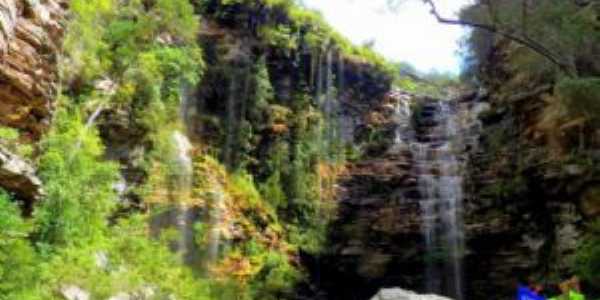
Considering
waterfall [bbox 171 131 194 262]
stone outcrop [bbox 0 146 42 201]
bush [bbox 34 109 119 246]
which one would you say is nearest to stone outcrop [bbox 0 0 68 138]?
bush [bbox 34 109 119 246]

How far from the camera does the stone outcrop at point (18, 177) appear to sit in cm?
1026

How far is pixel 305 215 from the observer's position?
63.3ft

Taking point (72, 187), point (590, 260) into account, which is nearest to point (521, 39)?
point (590, 260)

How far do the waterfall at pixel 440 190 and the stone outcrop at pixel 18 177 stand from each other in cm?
1004

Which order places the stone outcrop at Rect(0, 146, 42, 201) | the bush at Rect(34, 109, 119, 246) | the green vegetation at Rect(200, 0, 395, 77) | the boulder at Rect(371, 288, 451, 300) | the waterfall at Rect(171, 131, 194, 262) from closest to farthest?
1. the boulder at Rect(371, 288, 451, 300)
2. the stone outcrop at Rect(0, 146, 42, 201)
3. the bush at Rect(34, 109, 119, 246)
4. the waterfall at Rect(171, 131, 194, 262)
5. the green vegetation at Rect(200, 0, 395, 77)

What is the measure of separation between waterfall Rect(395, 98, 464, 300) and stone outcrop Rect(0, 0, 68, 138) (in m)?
9.69

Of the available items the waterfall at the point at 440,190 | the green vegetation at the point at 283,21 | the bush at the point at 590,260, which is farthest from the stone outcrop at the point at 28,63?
the waterfall at the point at 440,190

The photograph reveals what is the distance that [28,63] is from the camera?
11.4 m

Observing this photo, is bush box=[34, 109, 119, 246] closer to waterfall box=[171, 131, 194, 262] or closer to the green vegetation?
waterfall box=[171, 131, 194, 262]

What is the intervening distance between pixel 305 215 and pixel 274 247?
1737 millimetres

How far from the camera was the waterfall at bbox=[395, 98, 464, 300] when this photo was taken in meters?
17.6

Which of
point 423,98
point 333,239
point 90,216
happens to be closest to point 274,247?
point 333,239

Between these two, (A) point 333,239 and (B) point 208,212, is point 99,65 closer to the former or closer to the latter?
(B) point 208,212

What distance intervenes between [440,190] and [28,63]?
11013mm
